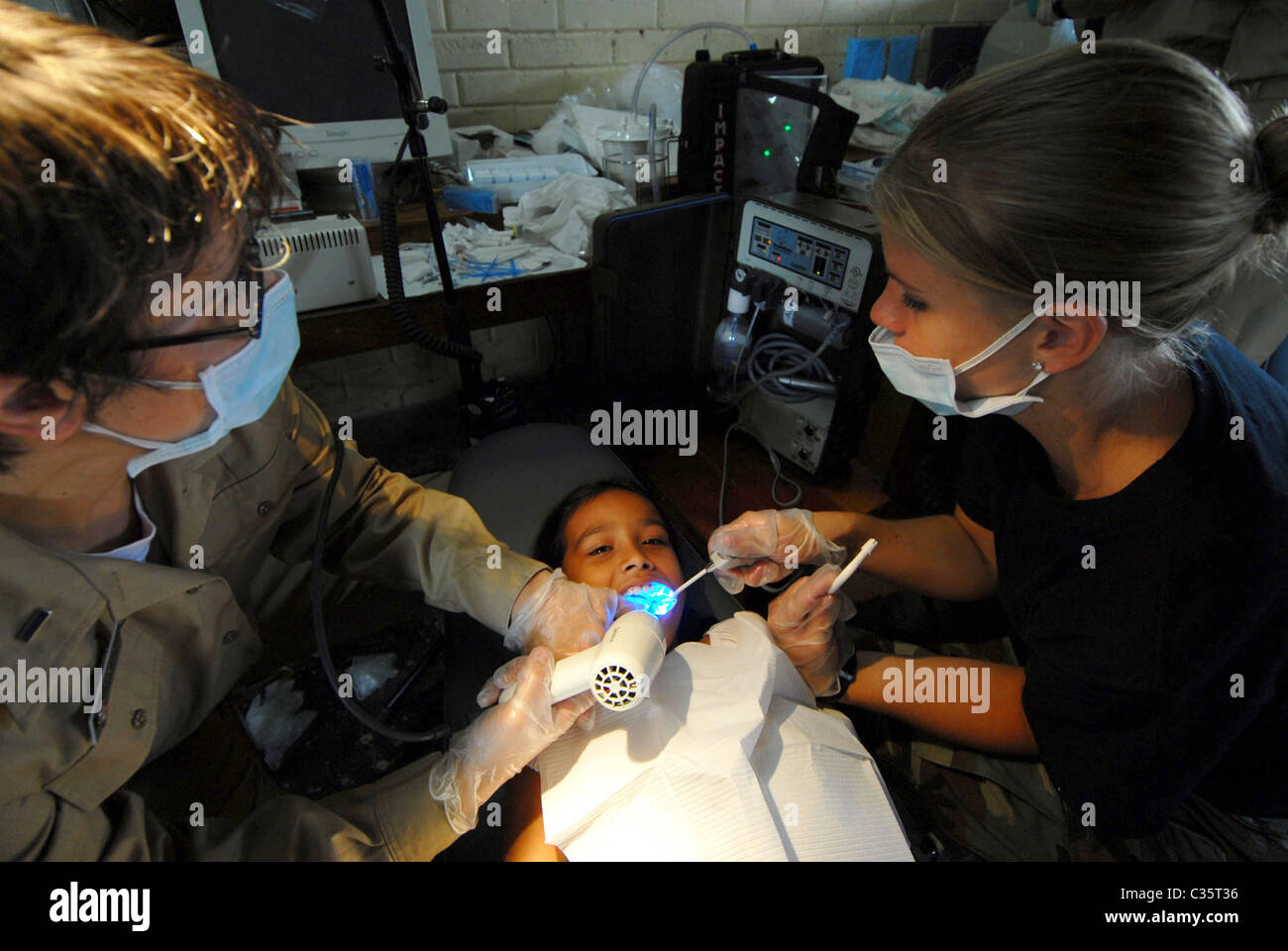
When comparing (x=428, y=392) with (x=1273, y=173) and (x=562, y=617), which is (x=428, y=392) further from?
(x=1273, y=173)

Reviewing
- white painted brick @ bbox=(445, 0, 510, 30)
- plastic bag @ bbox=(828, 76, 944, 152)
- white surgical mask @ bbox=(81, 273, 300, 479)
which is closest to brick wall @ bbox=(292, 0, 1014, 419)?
white painted brick @ bbox=(445, 0, 510, 30)

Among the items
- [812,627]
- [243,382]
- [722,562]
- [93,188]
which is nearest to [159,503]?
[243,382]

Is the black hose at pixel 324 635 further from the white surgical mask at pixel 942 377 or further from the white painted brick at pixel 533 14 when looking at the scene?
the white painted brick at pixel 533 14

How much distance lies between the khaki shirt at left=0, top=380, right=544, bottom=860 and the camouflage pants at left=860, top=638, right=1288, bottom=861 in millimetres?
883

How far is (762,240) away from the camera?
5.74ft

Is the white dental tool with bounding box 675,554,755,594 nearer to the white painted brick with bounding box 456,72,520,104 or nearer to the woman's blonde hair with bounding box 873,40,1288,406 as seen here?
the woman's blonde hair with bounding box 873,40,1288,406

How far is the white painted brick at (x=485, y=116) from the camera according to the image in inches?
102

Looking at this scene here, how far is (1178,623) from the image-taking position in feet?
2.91

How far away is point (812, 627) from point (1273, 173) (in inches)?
37.7

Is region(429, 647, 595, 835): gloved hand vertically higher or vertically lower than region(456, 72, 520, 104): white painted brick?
lower

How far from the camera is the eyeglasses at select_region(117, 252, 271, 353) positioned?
0.75 m
